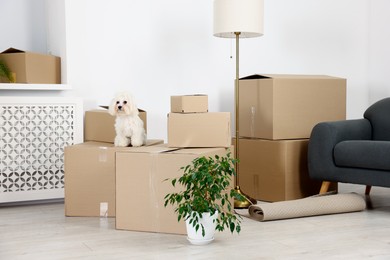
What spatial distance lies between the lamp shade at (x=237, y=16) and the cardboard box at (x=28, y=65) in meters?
1.04

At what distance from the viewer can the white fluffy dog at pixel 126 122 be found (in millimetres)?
3023

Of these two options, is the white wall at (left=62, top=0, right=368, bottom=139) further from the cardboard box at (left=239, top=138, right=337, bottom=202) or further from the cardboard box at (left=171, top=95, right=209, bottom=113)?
the cardboard box at (left=171, top=95, right=209, bottom=113)

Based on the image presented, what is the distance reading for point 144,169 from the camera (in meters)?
2.74

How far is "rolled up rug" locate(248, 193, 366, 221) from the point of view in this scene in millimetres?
3047

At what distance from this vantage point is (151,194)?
A: 274cm

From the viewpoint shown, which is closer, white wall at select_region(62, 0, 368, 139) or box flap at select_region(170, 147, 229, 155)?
box flap at select_region(170, 147, 229, 155)

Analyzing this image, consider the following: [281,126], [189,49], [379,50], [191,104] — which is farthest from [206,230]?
[379,50]

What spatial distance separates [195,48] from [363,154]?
1.44 m

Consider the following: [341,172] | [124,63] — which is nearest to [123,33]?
[124,63]

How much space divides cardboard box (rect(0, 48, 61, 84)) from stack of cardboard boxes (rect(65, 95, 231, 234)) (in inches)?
23.4

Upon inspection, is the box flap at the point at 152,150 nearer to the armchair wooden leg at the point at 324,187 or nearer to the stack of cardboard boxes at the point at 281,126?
the stack of cardboard boxes at the point at 281,126

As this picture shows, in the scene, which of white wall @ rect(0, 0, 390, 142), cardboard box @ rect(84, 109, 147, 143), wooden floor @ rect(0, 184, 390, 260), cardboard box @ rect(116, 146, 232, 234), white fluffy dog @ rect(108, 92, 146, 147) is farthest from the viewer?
white wall @ rect(0, 0, 390, 142)

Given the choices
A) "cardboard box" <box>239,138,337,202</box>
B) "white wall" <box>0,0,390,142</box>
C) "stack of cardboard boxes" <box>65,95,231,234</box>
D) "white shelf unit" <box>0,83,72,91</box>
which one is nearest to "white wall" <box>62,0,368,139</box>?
"white wall" <box>0,0,390,142</box>

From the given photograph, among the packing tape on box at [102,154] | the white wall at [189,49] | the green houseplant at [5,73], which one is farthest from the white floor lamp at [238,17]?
the green houseplant at [5,73]
